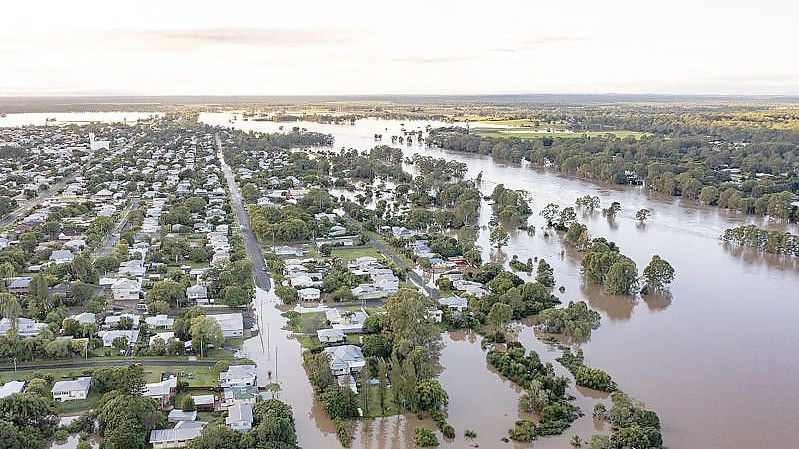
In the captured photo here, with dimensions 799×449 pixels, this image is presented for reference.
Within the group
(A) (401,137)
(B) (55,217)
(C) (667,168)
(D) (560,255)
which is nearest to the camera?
(D) (560,255)

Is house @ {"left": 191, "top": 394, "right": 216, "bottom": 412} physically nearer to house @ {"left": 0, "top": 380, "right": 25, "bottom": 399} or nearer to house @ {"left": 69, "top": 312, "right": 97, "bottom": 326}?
house @ {"left": 0, "top": 380, "right": 25, "bottom": 399}

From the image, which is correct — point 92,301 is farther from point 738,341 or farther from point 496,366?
point 738,341

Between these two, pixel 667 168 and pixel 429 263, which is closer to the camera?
pixel 429 263

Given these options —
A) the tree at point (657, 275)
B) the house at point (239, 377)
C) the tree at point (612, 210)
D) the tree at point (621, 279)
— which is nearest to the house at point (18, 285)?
the house at point (239, 377)

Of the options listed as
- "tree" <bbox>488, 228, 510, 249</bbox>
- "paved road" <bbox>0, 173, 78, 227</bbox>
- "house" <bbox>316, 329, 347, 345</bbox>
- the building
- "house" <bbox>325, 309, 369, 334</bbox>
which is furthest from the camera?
"paved road" <bbox>0, 173, 78, 227</bbox>

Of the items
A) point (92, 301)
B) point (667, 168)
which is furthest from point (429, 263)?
point (667, 168)

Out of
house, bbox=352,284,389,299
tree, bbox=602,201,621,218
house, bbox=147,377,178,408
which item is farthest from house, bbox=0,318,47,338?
tree, bbox=602,201,621,218
